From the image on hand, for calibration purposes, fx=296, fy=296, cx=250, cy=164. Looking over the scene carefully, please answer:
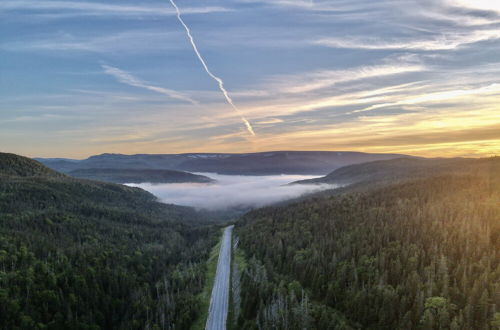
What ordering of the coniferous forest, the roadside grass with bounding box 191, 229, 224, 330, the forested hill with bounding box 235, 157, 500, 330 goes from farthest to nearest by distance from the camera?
the roadside grass with bounding box 191, 229, 224, 330
the coniferous forest
the forested hill with bounding box 235, 157, 500, 330

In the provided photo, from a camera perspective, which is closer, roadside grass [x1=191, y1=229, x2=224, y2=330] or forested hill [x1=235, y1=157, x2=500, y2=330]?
forested hill [x1=235, y1=157, x2=500, y2=330]

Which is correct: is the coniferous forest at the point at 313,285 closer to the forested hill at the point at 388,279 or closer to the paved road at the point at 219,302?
the forested hill at the point at 388,279

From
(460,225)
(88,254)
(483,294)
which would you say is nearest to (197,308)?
(88,254)

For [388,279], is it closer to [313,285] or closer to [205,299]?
[313,285]

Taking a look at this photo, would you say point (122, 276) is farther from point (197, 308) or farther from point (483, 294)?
point (483, 294)

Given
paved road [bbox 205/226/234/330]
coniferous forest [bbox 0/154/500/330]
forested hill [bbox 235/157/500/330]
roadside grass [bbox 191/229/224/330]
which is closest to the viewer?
forested hill [bbox 235/157/500/330]

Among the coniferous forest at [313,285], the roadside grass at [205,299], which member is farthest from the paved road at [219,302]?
the coniferous forest at [313,285]

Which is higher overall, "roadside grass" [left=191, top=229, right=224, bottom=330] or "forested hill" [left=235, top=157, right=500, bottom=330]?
"forested hill" [left=235, top=157, right=500, bottom=330]

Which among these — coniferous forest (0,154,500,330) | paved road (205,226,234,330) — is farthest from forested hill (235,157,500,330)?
paved road (205,226,234,330)

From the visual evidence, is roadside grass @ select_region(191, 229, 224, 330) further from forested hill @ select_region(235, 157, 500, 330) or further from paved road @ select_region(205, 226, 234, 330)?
forested hill @ select_region(235, 157, 500, 330)

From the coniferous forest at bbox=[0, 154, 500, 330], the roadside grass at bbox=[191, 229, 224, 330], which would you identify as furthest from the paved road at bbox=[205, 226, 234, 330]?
the coniferous forest at bbox=[0, 154, 500, 330]

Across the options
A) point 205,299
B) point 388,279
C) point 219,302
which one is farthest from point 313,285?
point 205,299
